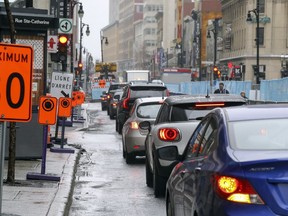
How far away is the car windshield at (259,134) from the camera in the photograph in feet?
19.2

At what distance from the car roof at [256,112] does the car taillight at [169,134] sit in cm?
519

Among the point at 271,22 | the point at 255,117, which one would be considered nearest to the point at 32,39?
the point at 255,117

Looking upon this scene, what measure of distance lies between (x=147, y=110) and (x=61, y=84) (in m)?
2.12

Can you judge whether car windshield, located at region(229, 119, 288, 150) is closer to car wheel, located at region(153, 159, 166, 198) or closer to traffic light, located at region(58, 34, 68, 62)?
car wheel, located at region(153, 159, 166, 198)

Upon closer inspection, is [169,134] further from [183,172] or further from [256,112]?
[256,112]

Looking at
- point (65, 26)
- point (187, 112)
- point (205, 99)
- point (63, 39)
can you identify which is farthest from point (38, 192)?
point (65, 26)

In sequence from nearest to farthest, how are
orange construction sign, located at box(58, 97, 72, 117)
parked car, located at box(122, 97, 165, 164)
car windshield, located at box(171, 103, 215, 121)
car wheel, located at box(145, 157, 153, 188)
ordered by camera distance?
car windshield, located at box(171, 103, 215, 121) → car wheel, located at box(145, 157, 153, 188) → parked car, located at box(122, 97, 165, 164) → orange construction sign, located at box(58, 97, 72, 117)

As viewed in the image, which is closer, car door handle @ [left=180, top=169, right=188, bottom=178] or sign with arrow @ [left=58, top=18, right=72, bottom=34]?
car door handle @ [left=180, top=169, right=188, bottom=178]

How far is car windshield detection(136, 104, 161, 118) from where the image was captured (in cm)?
1791

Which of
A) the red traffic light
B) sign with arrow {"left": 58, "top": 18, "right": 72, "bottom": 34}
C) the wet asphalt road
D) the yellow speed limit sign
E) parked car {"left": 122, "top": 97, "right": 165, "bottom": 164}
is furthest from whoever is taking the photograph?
sign with arrow {"left": 58, "top": 18, "right": 72, "bottom": 34}

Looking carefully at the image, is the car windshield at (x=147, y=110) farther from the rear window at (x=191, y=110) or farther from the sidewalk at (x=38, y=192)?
the rear window at (x=191, y=110)

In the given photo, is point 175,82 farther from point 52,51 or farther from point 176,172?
point 176,172

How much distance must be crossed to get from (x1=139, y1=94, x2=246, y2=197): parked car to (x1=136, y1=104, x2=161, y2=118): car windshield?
5363 mm

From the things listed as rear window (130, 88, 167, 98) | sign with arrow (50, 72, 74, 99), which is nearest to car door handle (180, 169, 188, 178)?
sign with arrow (50, 72, 74, 99)
